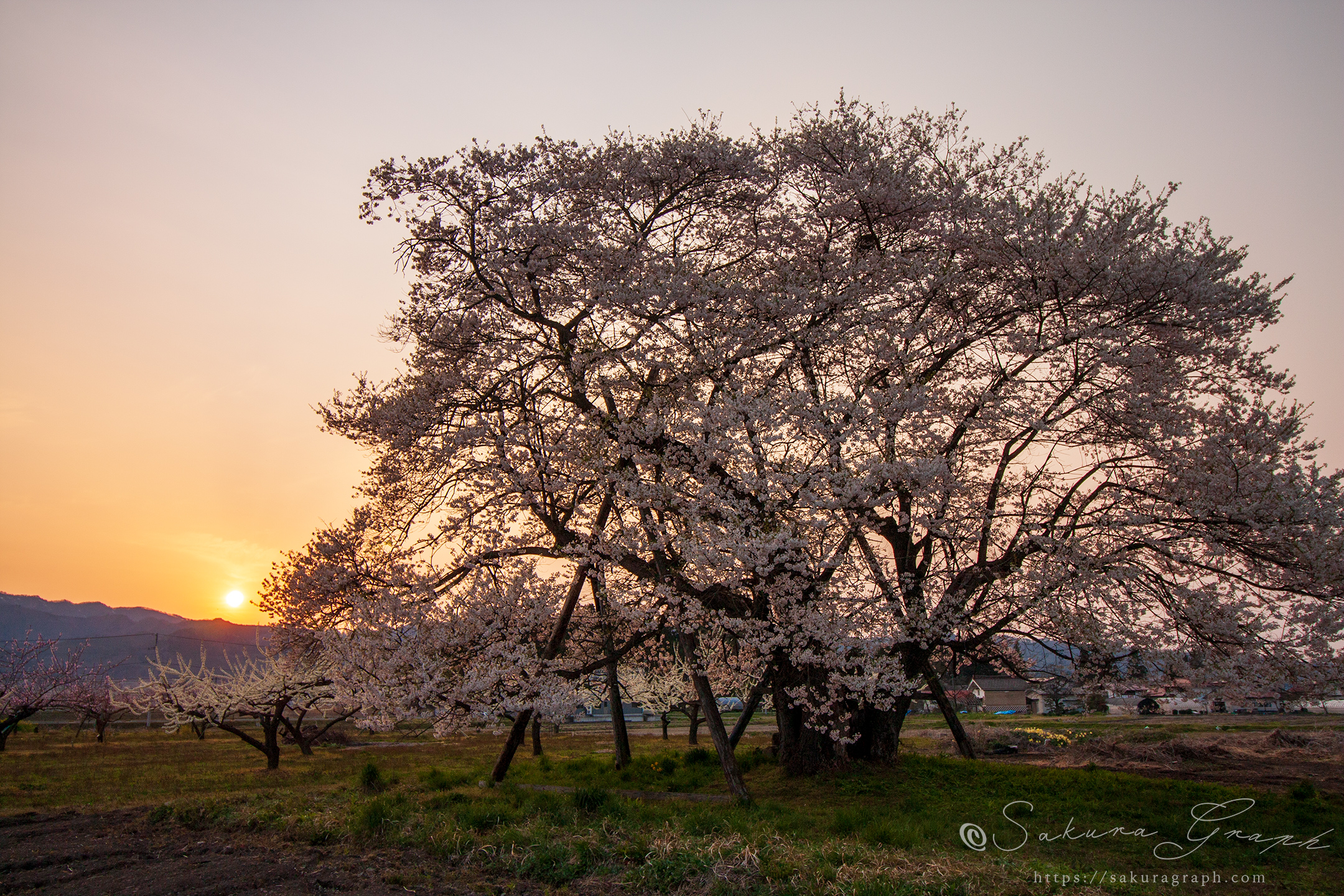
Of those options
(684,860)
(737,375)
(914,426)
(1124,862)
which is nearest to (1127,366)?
(914,426)

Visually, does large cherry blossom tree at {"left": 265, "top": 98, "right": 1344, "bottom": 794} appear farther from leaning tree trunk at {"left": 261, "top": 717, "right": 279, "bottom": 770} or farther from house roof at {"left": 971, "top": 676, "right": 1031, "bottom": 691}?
house roof at {"left": 971, "top": 676, "right": 1031, "bottom": 691}

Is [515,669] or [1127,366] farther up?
[1127,366]

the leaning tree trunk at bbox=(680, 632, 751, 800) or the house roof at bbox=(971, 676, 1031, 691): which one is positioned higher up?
the leaning tree trunk at bbox=(680, 632, 751, 800)

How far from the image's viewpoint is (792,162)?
14766mm

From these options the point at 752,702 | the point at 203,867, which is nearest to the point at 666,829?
the point at 203,867

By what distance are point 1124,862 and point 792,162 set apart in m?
12.5

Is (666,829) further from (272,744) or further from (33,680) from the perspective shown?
(33,680)

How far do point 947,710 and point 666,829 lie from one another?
7.99m

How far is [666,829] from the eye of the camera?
29.6 feet

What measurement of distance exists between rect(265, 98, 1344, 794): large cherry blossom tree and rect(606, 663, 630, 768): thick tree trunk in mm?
3159

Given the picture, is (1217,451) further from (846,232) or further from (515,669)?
(515,669)

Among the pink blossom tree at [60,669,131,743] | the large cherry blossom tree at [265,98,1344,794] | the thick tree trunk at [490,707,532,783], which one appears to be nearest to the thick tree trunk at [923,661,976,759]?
the large cherry blossom tree at [265,98,1344,794]

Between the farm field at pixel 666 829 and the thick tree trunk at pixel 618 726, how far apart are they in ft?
1.37

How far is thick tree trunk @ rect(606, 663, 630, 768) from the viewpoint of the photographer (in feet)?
54.1
